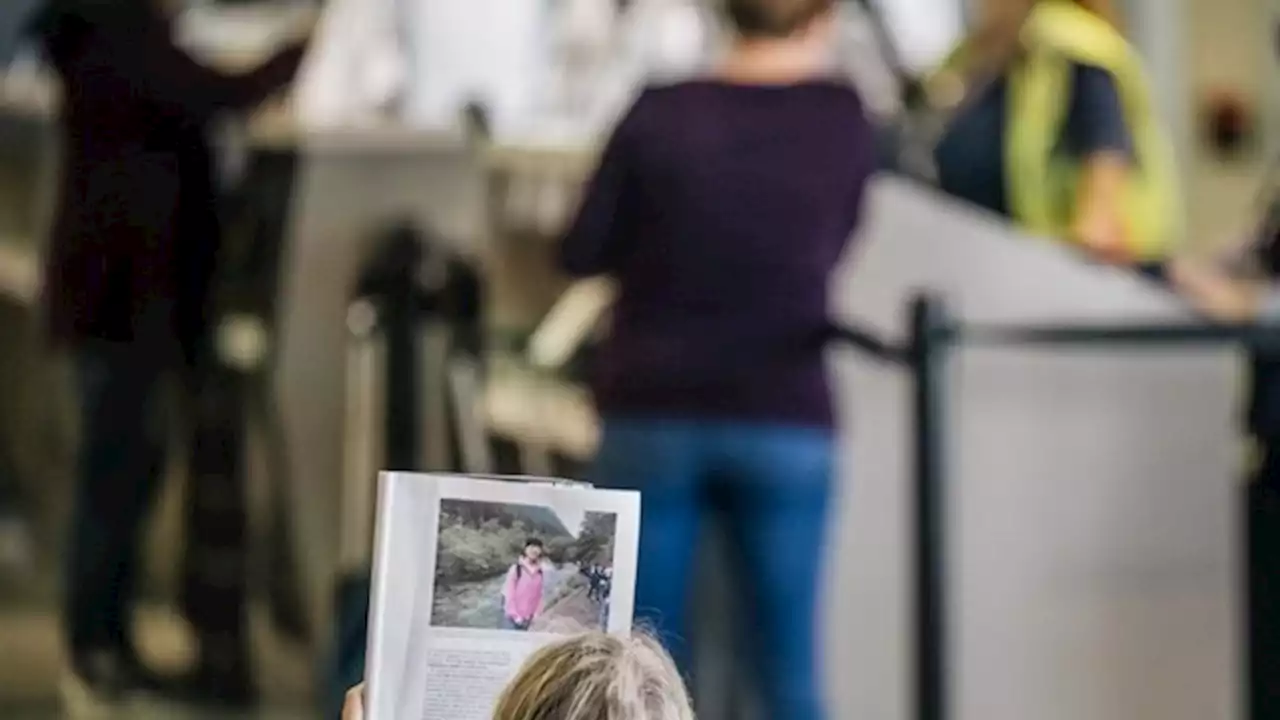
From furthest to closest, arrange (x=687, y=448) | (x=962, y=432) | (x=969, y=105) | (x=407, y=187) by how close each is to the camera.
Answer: (x=407, y=187) < (x=969, y=105) < (x=962, y=432) < (x=687, y=448)

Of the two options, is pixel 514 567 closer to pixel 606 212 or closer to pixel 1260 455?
pixel 606 212

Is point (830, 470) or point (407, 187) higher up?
point (407, 187)

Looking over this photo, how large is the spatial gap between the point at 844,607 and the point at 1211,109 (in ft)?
5.21

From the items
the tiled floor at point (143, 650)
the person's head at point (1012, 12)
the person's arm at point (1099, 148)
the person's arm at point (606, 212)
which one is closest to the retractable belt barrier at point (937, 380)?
the person's arm at point (1099, 148)

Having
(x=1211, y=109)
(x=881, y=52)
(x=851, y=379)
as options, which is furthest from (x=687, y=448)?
(x=1211, y=109)

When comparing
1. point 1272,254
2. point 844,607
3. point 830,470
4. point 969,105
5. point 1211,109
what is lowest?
point 844,607

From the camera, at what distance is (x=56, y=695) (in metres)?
2.49

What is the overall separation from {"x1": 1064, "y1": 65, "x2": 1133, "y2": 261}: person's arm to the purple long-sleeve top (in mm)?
400

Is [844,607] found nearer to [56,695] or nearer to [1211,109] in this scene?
[56,695]

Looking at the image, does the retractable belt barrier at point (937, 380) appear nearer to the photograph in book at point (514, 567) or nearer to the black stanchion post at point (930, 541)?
the black stanchion post at point (930, 541)

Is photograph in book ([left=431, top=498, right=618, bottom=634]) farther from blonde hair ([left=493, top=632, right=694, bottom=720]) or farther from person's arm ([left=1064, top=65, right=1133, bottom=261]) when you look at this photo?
person's arm ([left=1064, top=65, right=1133, bottom=261])

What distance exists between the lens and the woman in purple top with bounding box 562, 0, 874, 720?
1913 mm

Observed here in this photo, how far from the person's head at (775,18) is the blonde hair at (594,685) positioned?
119 cm

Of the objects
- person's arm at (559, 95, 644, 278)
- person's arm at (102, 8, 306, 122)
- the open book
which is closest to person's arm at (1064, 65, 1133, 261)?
person's arm at (559, 95, 644, 278)
